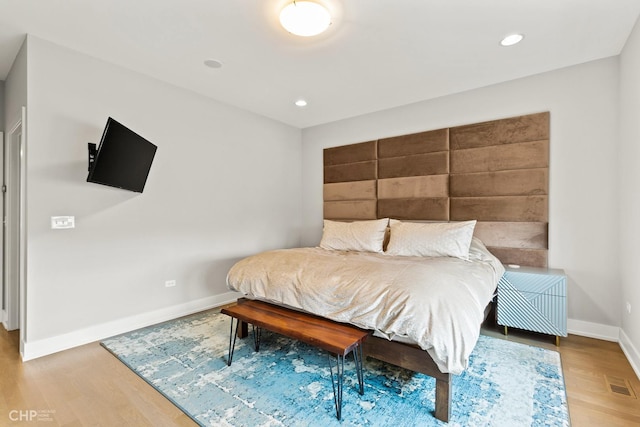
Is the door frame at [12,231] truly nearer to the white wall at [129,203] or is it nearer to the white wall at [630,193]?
the white wall at [129,203]

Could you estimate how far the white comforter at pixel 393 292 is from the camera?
1.77m

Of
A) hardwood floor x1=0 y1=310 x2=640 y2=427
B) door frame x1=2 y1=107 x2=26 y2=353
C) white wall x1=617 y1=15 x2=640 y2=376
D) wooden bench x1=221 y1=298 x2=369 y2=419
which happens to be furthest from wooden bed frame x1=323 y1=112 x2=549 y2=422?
door frame x1=2 y1=107 x2=26 y2=353

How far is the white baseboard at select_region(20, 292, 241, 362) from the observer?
260 cm

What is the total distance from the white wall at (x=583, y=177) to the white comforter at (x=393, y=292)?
0.85 meters

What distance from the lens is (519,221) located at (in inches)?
132

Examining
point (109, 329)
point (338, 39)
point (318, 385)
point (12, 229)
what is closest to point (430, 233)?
point (318, 385)

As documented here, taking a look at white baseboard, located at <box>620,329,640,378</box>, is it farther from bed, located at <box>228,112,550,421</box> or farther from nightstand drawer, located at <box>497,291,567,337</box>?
bed, located at <box>228,112,550,421</box>

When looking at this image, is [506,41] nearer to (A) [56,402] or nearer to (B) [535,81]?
(B) [535,81]

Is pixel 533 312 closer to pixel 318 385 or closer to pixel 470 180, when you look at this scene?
pixel 470 180

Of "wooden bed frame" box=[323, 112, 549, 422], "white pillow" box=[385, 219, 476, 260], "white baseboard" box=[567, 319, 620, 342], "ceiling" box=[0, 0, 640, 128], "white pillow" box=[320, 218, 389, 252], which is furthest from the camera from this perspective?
"white pillow" box=[320, 218, 389, 252]

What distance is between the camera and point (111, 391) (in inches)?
82.6

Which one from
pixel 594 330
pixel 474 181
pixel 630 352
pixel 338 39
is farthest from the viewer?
pixel 474 181

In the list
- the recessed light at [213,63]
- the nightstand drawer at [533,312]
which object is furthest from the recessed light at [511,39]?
the recessed light at [213,63]

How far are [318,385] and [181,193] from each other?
2.66 meters
